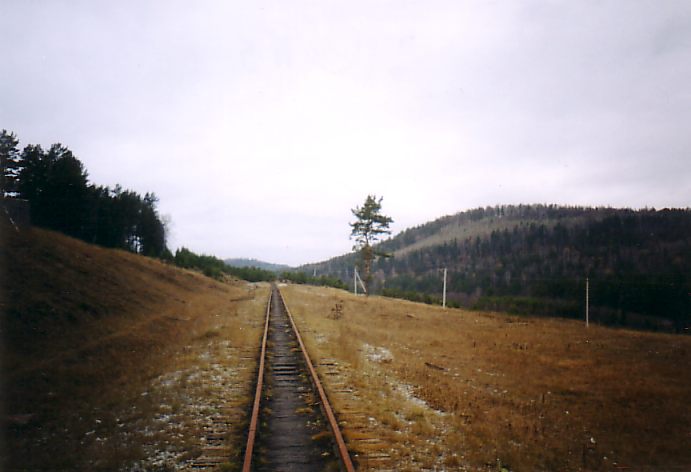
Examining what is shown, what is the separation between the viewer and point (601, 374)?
42.2 ft

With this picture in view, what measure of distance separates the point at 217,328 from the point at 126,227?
166 ft

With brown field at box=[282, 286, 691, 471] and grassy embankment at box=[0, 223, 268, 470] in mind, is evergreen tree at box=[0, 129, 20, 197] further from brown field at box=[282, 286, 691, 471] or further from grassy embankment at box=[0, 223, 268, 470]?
brown field at box=[282, 286, 691, 471]

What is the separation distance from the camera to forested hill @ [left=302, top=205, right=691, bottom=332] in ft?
206

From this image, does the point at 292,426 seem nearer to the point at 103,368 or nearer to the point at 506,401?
the point at 506,401

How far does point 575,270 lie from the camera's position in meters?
113

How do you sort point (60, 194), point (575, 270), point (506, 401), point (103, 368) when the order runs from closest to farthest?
point (506, 401) < point (103, 368) < point (60, 194) < point (575, 270)

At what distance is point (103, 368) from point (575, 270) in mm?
124030

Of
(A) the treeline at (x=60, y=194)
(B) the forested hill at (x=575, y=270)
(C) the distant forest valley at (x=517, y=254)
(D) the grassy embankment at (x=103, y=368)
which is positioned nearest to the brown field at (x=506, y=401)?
(D) the grassy embankment at (x=103, y=368)

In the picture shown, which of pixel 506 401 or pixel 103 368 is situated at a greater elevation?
pixel 506 401

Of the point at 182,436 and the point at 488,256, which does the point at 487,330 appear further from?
the point at 488,256

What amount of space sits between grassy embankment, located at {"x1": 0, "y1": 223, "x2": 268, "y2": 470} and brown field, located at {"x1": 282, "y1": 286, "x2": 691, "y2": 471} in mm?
2664

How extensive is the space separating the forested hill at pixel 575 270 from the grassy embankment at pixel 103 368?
3810 centimetres

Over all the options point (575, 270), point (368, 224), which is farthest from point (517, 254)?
point (368, 224)

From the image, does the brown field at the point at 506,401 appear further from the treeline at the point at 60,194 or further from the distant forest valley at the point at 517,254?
the treeline at the point at 60,194
